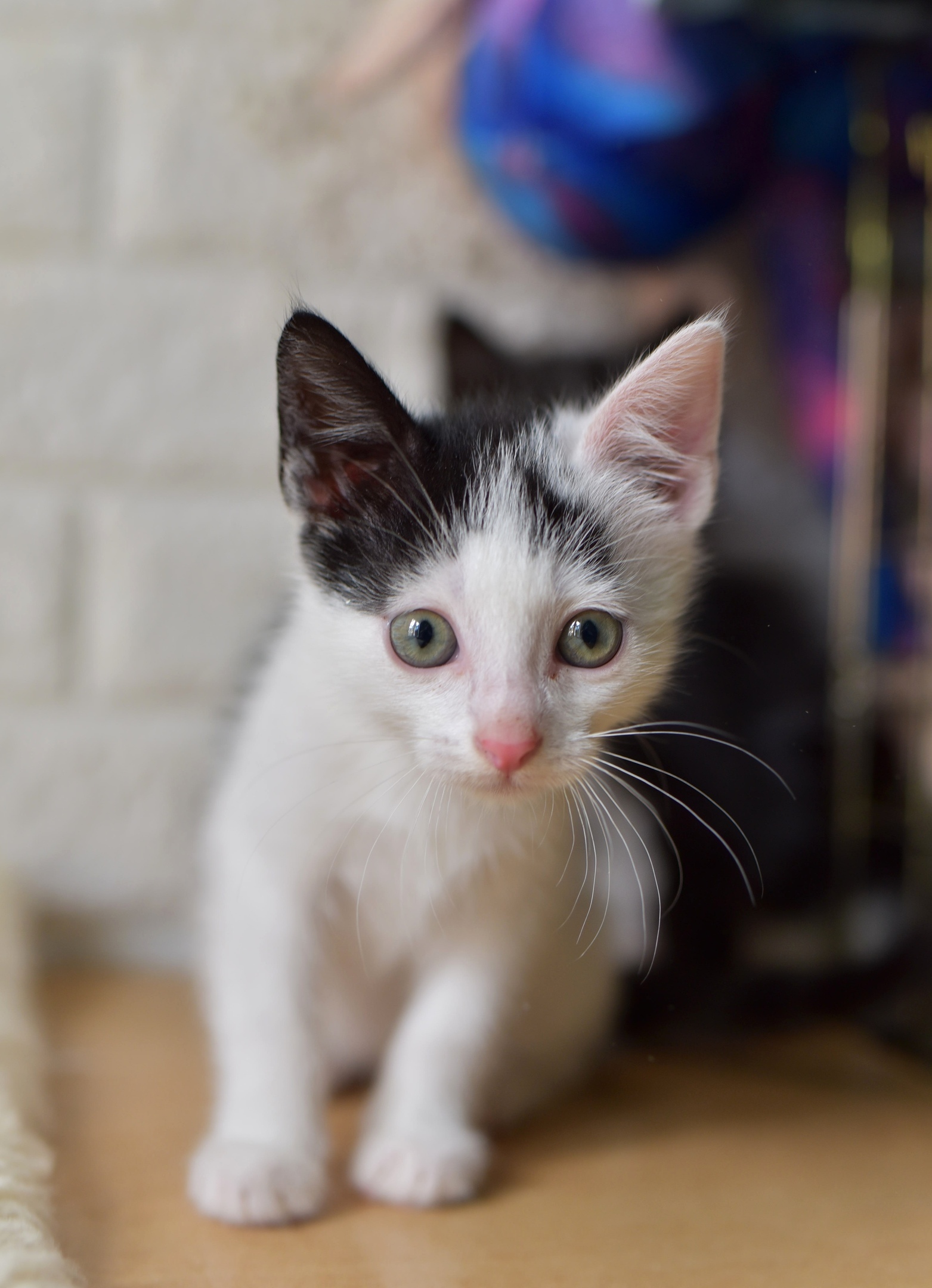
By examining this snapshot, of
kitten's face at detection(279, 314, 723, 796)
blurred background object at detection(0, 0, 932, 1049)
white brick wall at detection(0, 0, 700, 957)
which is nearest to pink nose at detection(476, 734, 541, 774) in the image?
kitten's face at detection(279, 314, 723, 796)

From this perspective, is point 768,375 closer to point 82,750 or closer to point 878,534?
point 878,534

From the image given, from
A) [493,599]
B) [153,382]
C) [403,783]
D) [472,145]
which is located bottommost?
[403,783]

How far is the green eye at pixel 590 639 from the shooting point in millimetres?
742

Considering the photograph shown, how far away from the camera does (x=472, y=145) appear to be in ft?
4.07

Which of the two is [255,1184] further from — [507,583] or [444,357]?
[444,357]

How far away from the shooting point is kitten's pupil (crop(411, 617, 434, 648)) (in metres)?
0.74

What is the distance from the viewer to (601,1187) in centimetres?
83

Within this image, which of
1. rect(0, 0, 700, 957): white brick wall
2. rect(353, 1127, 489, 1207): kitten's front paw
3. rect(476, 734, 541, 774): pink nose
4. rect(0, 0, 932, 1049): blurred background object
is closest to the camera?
rect(476, 734, 541, 774): pink nose

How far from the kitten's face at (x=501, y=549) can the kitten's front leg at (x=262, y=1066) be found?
0.20 metres

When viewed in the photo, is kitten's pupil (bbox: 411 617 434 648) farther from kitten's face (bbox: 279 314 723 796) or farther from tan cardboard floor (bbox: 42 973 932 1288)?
tan cardboard floor (bbox: 42 973 932 1288)

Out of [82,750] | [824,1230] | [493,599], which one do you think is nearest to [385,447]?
[493,599]

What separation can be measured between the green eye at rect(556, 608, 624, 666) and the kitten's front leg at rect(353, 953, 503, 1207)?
28cm

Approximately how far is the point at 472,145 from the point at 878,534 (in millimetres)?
603

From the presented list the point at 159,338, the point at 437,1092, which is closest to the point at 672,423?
the point at 437,1092
